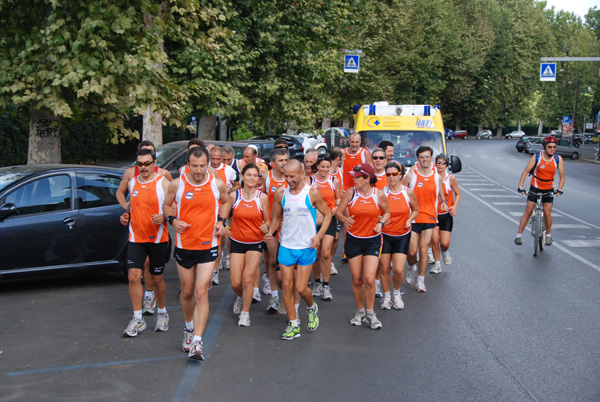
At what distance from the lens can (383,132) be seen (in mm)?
13773

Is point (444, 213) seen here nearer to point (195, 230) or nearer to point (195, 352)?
point (195, 230)

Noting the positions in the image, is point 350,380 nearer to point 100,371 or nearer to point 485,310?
point 100,371

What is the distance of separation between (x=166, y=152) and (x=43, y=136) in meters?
3.72

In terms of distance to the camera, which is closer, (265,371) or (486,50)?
(265,371)

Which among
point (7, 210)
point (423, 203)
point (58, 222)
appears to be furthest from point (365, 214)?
point (7, 210)

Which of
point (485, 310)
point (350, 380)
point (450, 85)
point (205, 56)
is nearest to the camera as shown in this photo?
point (350, 380)

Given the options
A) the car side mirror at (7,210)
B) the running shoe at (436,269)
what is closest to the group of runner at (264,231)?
the running shoe at (436,269)

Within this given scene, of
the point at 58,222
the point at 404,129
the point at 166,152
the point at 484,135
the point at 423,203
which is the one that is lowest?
the point at 484,135

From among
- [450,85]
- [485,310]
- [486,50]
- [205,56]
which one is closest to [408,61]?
[450,85]

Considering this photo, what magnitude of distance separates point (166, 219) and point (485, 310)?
3851mm

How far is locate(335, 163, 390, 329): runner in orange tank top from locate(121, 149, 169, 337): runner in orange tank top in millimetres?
1821

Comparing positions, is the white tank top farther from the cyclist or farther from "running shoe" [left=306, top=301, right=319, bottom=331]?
the cyclist

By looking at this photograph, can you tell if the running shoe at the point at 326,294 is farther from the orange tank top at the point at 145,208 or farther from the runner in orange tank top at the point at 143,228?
the orange tank top at the point at 145,208

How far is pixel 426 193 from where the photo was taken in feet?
30.4
